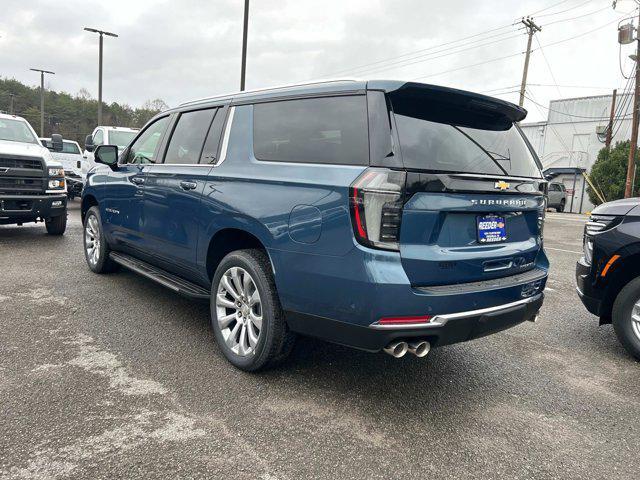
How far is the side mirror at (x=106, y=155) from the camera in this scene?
501 cm

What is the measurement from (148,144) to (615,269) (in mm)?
4417

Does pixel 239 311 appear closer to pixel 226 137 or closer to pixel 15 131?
pixel 226 137

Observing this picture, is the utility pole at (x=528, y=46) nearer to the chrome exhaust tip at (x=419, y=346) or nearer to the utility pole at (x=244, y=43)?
the utility pole at (x=244, y=43)

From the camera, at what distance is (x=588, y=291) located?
13.8ft

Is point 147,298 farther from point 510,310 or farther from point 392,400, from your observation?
point 510,310

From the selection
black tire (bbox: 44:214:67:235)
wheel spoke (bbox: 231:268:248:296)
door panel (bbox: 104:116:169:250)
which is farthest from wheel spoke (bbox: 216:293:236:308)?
black tire (bbox: 44:214:67:235)

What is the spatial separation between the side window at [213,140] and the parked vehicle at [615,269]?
3313 millimetres

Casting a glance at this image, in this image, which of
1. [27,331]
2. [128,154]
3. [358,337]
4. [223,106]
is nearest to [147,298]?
[27,331]

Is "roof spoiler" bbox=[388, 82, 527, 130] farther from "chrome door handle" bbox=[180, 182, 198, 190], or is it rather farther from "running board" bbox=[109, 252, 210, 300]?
Result: "running board" bbox=[109, 252, 210, 300]

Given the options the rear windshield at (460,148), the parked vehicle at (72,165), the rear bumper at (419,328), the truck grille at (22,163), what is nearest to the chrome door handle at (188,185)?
the rear bumper at (419,328)

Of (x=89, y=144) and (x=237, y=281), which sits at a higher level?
(x=89, y=144)

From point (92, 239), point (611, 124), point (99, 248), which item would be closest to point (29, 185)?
point (92, 239)

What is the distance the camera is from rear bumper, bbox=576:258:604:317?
414cm

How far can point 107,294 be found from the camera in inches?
193
